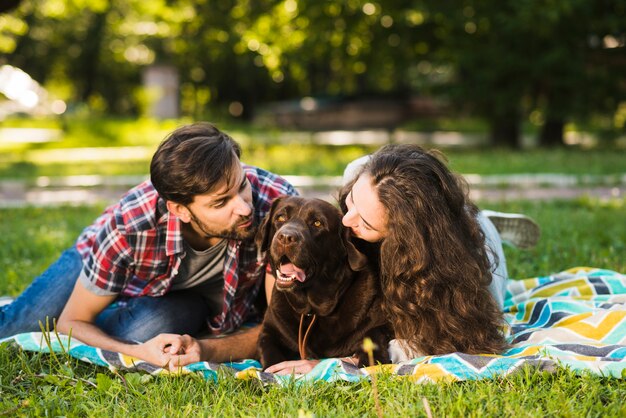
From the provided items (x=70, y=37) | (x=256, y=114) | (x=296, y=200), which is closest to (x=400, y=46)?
(x=296, y=200)

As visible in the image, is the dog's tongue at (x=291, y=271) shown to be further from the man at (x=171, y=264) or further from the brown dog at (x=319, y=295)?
the man at (x=171, y=264)

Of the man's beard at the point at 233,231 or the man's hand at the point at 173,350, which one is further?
the man's beard at the point at 233,231

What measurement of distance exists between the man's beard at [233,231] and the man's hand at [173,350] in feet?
1.89

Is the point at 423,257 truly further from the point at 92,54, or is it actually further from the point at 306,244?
the point at 92,54

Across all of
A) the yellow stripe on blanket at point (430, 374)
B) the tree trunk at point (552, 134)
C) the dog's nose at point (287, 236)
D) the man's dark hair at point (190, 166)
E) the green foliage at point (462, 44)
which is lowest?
the yellow stripe on blanket at point (430, 374)

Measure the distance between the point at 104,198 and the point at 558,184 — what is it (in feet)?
20.8

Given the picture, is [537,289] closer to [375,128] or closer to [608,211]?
[608,211]

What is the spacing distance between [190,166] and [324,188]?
672 cm

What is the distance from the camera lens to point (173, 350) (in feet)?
12.1

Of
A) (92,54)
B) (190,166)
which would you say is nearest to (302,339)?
(190,166)

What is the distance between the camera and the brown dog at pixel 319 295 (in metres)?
3.59

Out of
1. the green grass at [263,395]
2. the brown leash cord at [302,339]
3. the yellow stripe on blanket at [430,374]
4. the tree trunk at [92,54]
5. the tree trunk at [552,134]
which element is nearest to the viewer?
the green grass at [263,395]

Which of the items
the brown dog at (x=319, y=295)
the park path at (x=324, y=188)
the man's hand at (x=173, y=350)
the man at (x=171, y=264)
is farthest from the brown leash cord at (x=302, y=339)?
the park path at (x=324, y=188)

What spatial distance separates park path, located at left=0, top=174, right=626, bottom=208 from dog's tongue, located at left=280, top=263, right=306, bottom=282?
5.68m
